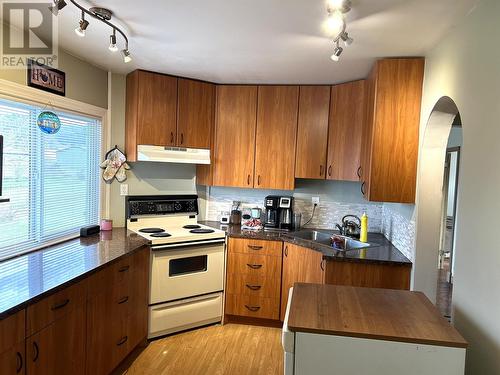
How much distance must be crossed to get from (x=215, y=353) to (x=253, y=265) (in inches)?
31.5

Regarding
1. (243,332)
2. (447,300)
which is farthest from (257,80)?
(447,300)

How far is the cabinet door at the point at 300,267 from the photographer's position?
108 inches

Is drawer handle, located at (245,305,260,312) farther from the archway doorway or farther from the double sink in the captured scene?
the archway doorway

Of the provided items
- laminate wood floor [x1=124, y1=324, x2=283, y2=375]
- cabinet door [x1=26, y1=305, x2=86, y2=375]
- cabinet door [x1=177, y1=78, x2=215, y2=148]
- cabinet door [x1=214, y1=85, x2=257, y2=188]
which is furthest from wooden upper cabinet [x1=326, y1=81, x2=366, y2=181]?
cabinet door [x1=26, y1=305, x2=86, y2=375]

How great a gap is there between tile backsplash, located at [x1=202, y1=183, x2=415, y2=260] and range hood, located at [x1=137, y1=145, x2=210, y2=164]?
1.87 feet

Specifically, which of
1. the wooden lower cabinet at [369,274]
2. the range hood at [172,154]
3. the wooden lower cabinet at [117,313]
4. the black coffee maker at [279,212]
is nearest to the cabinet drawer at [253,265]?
the black coffee maker at [279,212]

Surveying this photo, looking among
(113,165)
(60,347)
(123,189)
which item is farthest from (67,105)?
(60,347)

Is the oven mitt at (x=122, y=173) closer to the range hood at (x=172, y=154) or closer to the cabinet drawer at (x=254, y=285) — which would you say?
the range hood at (x=172, y=154)

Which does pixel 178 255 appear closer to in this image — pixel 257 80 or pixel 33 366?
pixel 33 366

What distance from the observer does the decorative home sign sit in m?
2.26

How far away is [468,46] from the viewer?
67.3 inches

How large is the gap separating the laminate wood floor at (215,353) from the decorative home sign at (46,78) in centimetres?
209

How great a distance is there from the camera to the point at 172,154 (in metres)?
3.18

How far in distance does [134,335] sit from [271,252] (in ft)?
4.29
